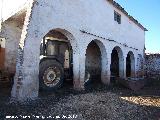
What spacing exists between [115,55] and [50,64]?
11.4 metres

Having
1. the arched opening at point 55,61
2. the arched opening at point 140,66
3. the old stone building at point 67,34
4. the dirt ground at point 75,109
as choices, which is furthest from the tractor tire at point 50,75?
the arched opening at point 140,66

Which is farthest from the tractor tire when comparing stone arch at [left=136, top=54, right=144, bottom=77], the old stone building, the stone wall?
the stone wall

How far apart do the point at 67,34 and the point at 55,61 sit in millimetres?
1507

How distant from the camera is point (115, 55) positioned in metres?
19.6

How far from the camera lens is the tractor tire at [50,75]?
29.0 feet

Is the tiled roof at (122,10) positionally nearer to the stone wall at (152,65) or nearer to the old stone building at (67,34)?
the old stone building at (67,34)

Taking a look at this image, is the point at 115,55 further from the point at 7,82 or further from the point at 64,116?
the point at 64,116

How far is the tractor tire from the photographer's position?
348 inches

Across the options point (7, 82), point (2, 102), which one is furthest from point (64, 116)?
point (7, 82)

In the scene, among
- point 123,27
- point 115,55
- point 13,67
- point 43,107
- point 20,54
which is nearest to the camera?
point 43,107

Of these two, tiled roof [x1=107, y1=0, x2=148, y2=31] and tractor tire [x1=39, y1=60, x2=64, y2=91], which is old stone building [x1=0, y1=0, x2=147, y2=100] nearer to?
tiled roof [x1=107, y1=0, x2=148, y2=31]

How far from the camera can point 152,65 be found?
23688 mm

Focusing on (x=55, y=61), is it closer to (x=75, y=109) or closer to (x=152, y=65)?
(x=75, y=109)

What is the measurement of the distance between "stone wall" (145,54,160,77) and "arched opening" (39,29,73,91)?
45.9ft
